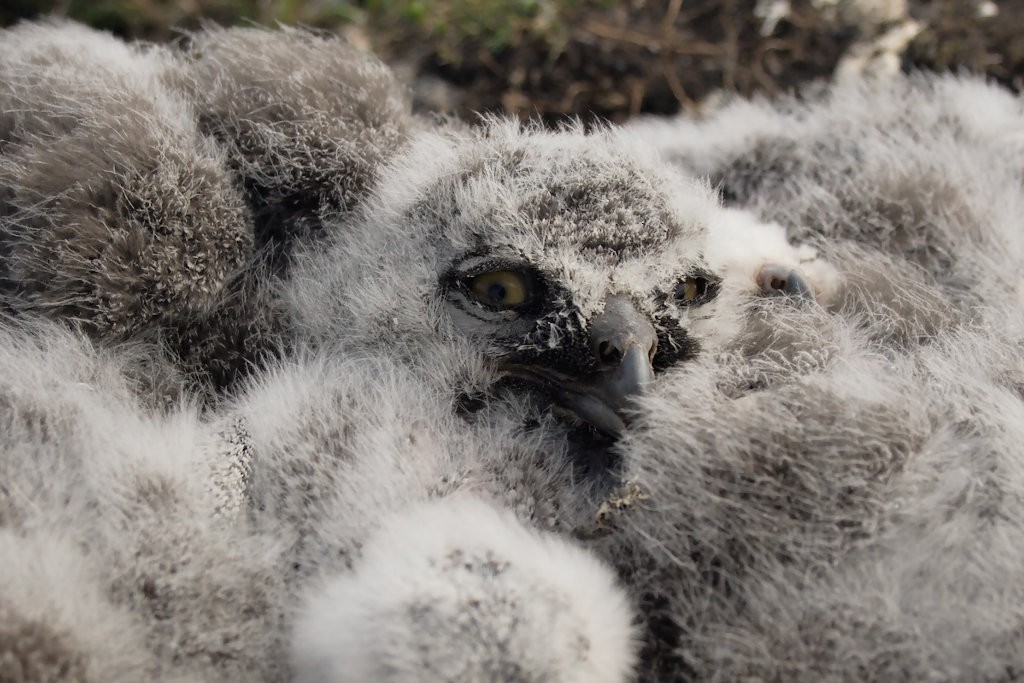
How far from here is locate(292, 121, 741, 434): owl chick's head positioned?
1.66 meters

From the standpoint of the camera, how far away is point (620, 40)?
299 centimetres

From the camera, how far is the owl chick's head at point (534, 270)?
65.5 inches

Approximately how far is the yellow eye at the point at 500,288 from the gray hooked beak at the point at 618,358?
0.51ft

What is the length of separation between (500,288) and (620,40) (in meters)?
1.53

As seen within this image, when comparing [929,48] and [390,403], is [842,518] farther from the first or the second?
[929,48]

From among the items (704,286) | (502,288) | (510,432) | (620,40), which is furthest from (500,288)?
(620,40)

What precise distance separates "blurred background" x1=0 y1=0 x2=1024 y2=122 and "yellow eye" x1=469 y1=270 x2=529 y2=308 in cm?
124

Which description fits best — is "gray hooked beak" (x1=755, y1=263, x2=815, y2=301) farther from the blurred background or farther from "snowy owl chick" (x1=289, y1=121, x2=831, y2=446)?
the blurred background

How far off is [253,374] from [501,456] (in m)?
0.50

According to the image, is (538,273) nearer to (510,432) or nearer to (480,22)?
(510,432)

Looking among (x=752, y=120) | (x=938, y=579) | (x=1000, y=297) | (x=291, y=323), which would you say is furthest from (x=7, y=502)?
(x=752, y=120)

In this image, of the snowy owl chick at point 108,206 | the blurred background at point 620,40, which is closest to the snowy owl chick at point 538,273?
the snowy owl chick at point 108,206

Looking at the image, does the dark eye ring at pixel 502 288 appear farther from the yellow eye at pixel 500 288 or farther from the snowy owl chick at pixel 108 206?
the snowy owl chick at pixel 108 206

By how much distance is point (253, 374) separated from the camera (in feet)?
5.90
